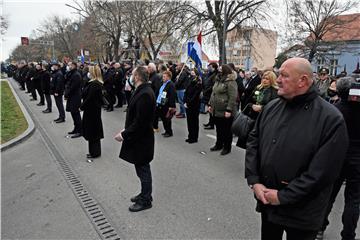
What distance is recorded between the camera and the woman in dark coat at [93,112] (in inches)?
238

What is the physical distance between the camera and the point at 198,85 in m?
7.68

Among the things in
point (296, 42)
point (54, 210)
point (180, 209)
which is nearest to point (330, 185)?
point (180, 209)

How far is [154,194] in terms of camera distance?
173 inches

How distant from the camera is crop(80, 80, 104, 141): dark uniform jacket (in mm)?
6039

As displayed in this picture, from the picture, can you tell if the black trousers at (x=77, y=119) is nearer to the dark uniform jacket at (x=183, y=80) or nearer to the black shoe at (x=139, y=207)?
the dark uniform jacket at (x=183, y=80)

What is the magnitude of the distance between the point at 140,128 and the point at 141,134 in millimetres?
96

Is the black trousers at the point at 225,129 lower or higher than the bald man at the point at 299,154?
lower

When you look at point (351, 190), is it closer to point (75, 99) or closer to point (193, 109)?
point (193, 109)

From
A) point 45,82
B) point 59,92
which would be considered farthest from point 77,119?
point 45,82

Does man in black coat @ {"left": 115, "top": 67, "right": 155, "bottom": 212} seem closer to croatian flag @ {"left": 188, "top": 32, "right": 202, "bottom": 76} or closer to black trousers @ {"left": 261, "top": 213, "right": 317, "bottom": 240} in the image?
black trousers @ {"left": 261, "top": 213, "right": 317, "bottom": 240}

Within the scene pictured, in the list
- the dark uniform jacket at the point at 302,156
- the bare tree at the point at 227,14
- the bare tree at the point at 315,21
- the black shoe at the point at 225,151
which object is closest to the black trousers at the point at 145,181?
the dark uniform jacket at the point at 302,156

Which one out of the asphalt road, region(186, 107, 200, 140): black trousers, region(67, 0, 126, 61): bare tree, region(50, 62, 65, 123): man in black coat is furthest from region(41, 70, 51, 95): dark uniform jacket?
region(67, 0, 126, 61): bare tree

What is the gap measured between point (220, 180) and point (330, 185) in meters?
2.96

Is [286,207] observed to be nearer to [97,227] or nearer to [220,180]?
[97,227]
